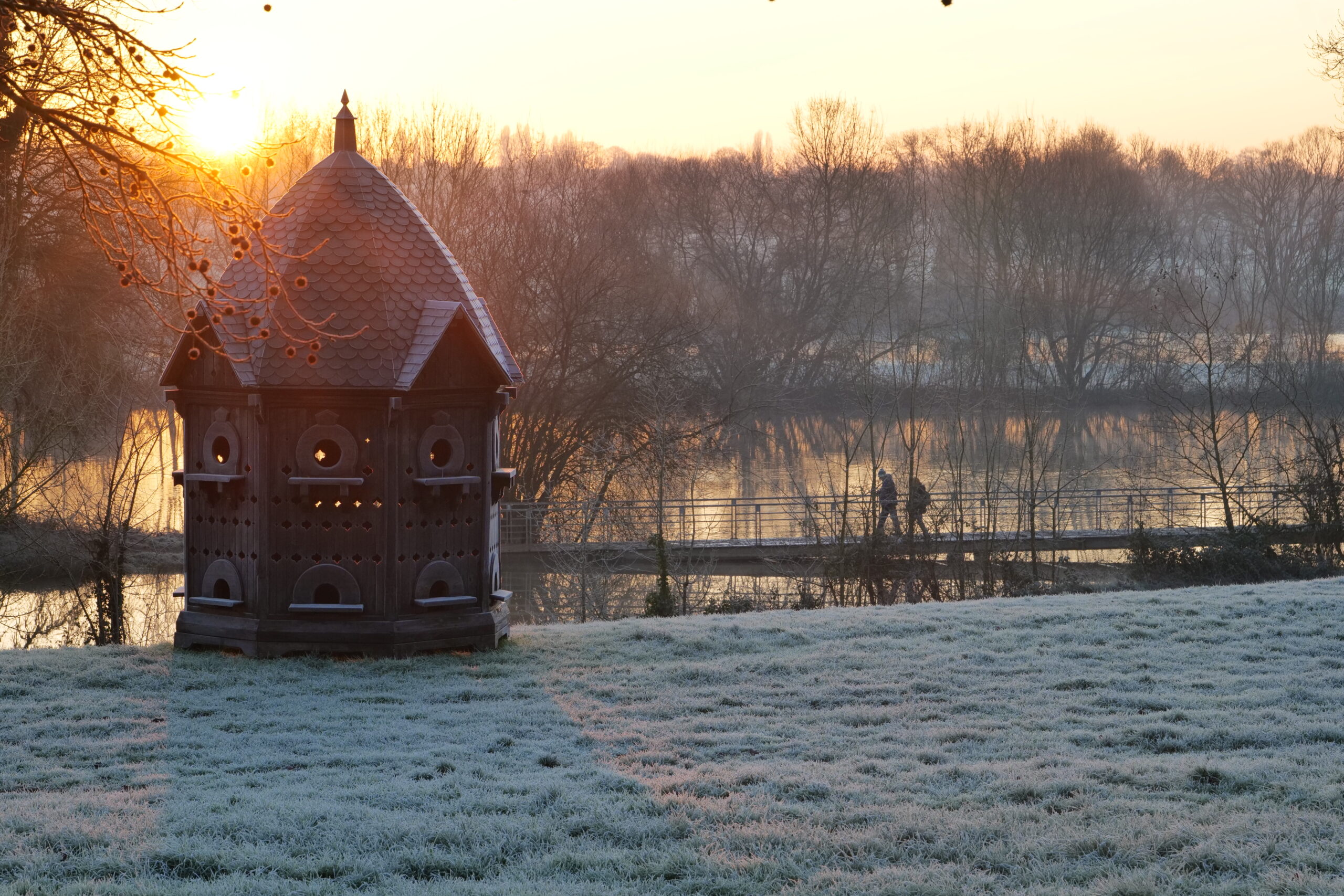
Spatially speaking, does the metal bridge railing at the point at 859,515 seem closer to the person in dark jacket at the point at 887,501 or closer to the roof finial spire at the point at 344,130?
the person in dark jacket at the point at 887,501

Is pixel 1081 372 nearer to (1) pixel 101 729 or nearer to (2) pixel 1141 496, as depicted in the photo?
(2) pixel 1141 496

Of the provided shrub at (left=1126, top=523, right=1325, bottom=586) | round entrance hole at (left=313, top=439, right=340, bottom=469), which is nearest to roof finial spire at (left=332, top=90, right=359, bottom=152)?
round entrance hole at (left=313, top=439, right=340, bottom=469)

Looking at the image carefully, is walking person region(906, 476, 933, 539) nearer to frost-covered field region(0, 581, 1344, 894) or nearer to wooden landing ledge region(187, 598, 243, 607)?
frost-covered field region(0, 581, 1344, 894)

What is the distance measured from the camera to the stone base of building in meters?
11.1

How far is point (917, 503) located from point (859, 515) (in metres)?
2.53

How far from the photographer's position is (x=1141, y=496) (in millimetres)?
24359

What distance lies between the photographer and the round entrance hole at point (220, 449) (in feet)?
36.9

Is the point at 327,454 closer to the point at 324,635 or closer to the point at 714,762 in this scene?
the point at 324,635

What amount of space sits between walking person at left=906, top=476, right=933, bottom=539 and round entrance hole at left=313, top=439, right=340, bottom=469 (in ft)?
38.1

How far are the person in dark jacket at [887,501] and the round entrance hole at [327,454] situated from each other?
1189 cm

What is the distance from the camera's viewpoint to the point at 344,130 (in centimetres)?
1250

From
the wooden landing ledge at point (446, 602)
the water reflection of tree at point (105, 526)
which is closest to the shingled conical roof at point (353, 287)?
the wooden landing ledge at point (446, 602)

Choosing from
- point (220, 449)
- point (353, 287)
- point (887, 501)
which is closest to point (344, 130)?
point (353, 287)

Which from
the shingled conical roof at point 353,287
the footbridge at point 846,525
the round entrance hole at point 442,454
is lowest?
the footbridge at point 846,525
